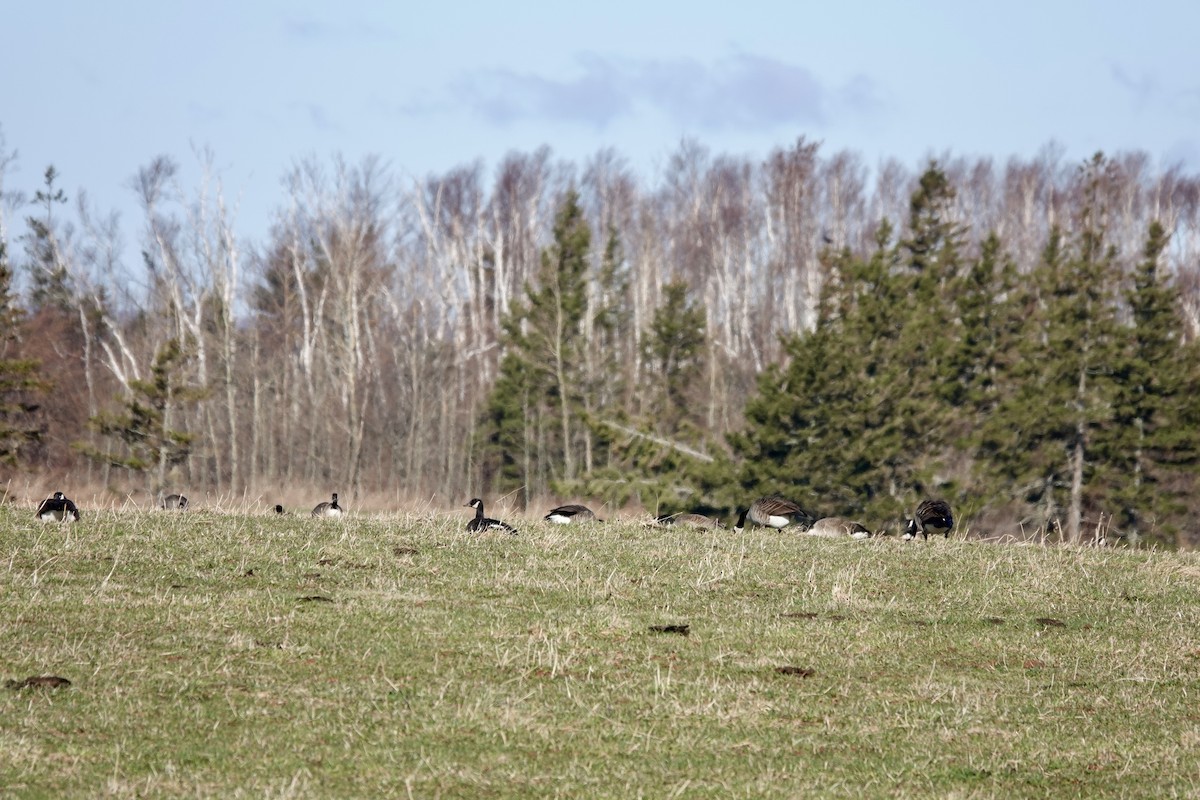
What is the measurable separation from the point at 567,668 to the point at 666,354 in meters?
51.6

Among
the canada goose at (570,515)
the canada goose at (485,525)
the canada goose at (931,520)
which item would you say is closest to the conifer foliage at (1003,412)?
the canada goose at (931,520)

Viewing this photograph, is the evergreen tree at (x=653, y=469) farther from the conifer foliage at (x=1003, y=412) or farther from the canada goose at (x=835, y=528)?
the canada goose at (x=835, y=528)

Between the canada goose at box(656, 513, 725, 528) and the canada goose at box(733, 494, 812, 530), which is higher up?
the canada goose at box(733, 494, 812, 530)

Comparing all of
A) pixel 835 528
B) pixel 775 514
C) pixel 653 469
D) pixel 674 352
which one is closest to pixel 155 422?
pixel 653 469

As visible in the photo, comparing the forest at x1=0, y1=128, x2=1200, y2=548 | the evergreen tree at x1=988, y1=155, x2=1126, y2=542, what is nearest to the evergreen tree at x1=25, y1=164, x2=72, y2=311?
the forest at x1=0, y1=128, x2=1200, y2=548

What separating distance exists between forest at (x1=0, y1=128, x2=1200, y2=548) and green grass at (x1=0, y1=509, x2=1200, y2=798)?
67.1 ft

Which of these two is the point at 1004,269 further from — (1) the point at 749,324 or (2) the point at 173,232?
(2) the point at 173,232

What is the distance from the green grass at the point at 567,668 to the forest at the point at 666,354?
20.4m

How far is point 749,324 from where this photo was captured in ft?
252

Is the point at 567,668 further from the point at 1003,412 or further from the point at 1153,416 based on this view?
the point at 1153,416

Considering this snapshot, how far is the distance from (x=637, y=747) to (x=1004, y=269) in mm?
45453

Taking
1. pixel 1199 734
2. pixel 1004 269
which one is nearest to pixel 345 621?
pixel 1199 734

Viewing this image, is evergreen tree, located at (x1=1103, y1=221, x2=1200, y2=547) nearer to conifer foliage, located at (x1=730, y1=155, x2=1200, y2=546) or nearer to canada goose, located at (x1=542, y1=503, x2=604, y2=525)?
conifer foliage, located at (x1=730, y1=155, x2=1200, y2=546)

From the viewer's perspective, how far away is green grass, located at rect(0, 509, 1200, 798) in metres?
7.21
